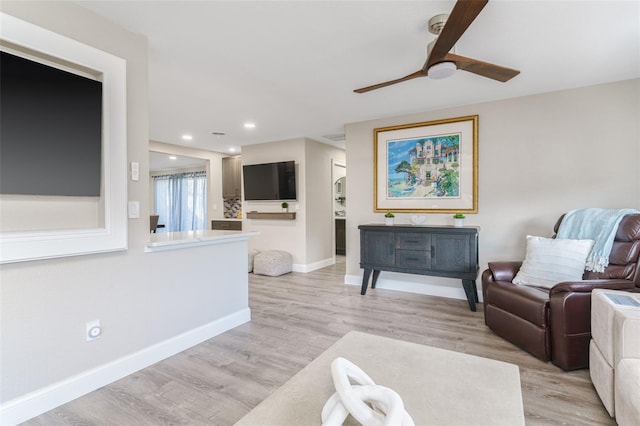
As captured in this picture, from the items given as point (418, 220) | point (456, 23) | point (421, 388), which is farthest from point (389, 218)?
point (421, 388)

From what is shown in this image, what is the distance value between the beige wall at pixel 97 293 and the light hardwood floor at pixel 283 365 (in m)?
0.23

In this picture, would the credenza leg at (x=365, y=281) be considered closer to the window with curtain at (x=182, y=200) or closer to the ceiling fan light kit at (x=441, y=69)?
the ceiling fan light kit at (x=441, y=69)

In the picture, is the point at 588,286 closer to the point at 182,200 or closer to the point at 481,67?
the point at 481,67

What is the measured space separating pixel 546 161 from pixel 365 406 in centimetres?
366

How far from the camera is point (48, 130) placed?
1.77m

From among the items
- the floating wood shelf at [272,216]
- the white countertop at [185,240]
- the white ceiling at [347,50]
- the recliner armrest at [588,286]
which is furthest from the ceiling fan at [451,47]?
the floating wood shelf at [272,216]

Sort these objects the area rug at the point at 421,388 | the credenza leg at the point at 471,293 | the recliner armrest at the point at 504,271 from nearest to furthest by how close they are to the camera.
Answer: the area rug at the point at 421,388 → the recliner armrest at the point at 504,271 → the credenza leg at the point at 471,293

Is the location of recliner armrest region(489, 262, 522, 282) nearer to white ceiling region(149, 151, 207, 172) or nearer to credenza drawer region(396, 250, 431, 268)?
credenza drawer region(396, 250, 431, 268)

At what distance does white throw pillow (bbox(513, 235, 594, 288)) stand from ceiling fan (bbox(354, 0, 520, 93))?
151 cm

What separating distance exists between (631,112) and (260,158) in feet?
16.7

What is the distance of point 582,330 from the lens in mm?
2156

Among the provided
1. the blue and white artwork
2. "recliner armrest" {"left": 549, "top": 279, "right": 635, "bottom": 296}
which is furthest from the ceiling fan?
the blue and white artwork

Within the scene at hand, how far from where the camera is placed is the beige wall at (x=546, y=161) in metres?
3.16

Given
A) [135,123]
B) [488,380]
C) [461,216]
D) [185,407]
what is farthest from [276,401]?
[461,216]
